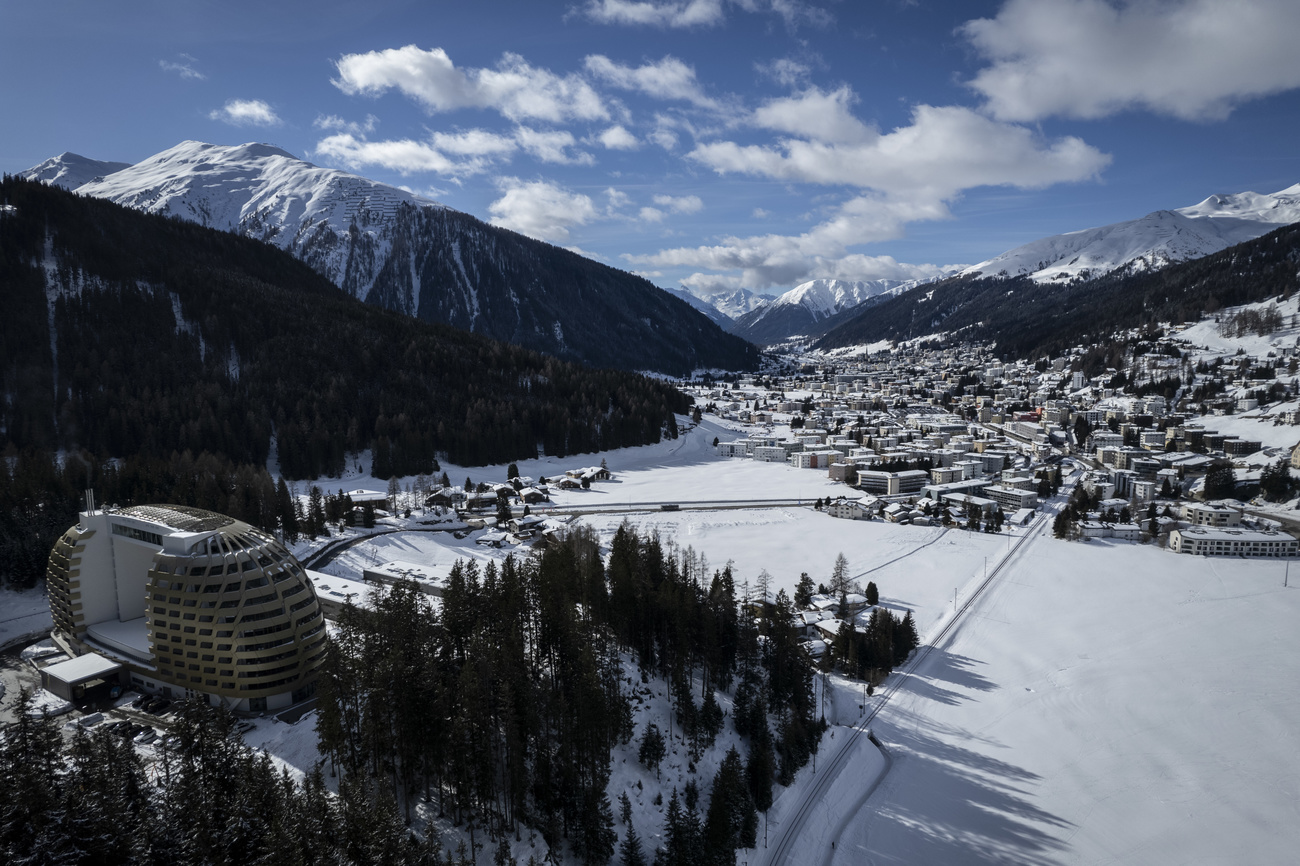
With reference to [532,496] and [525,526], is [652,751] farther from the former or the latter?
[532,496]

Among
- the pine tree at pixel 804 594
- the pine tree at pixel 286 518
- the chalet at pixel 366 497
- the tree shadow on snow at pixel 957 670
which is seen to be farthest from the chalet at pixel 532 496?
the tree shadow on snow at pixel 957 670

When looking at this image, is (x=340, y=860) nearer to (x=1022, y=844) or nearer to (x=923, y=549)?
(x=1022, y=844)

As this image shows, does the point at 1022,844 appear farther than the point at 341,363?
No

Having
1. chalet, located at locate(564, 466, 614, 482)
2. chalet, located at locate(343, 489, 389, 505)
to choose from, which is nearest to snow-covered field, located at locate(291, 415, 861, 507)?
chalet, located at locate(564, 466, 614, 482)

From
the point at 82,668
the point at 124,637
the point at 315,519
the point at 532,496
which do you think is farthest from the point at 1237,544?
the point at 82,668

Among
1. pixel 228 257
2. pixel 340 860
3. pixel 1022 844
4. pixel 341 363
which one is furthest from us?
pixel 228 257

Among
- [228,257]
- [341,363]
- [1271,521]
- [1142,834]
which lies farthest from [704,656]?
[228,257]

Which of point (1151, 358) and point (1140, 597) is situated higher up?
point (1151, 358)

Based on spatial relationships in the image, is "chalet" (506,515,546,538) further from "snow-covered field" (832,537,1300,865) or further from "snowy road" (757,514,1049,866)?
"snow-covered field" (832,537,1300,865)
